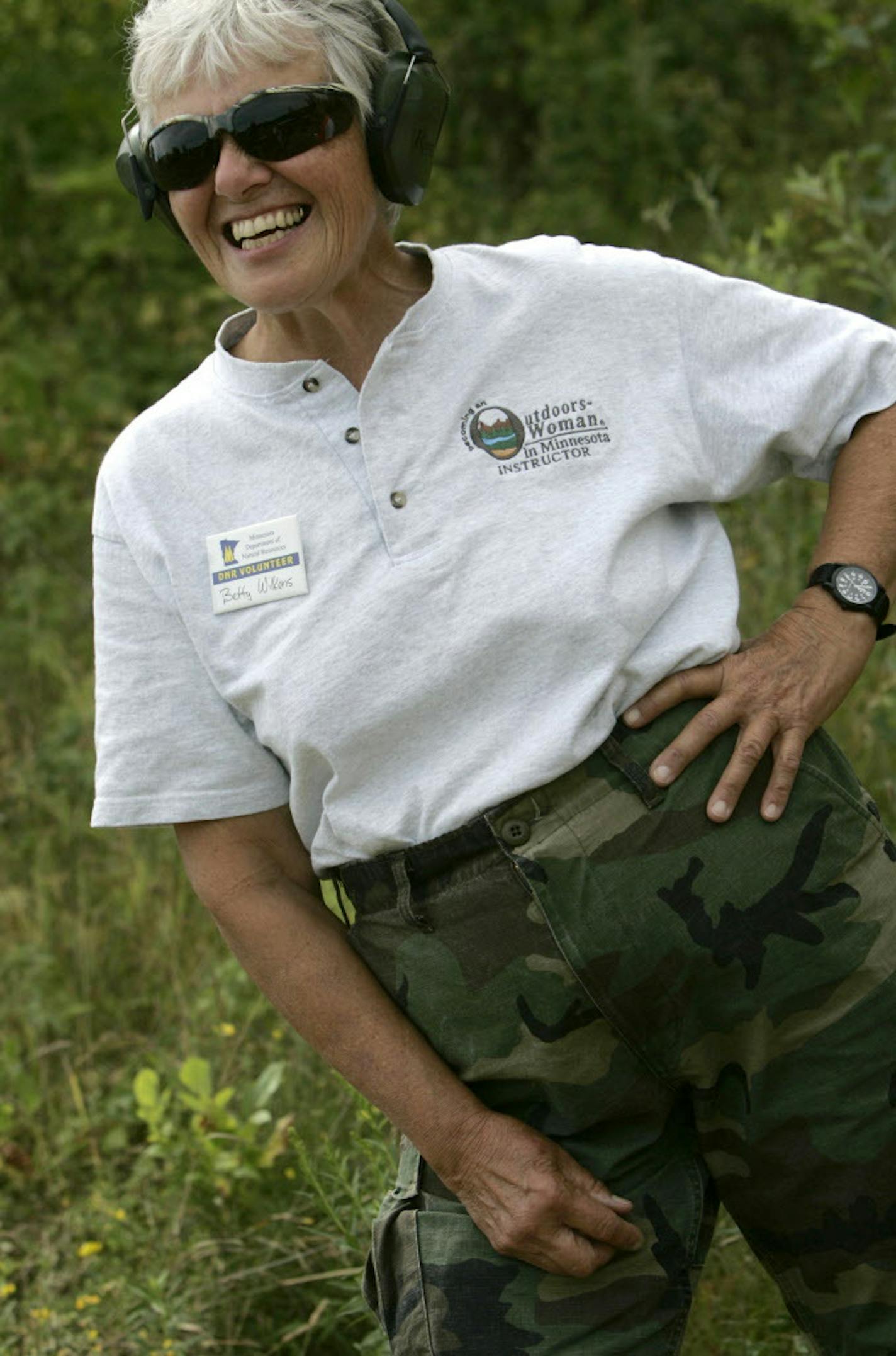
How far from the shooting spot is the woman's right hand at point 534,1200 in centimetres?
230

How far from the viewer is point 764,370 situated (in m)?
2.43

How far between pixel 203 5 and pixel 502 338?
0.59 m

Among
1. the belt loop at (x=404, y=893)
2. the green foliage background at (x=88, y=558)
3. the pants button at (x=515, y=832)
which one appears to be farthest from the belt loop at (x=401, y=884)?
the green foliage background at (x=88, y=558)

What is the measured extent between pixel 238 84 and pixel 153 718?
2.85 ft

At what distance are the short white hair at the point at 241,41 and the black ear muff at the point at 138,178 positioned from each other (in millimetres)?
51

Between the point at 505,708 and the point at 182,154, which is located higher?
the point at 182,154

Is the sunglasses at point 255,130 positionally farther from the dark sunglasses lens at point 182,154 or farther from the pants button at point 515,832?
the pants button at point 515,832

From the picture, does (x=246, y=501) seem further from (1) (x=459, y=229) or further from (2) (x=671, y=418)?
(1) (x=459, y=229)

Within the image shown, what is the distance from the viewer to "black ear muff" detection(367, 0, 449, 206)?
7.75ft

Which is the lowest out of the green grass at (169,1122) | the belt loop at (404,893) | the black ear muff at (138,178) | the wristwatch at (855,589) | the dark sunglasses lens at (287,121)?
the green grass at (169,1122)

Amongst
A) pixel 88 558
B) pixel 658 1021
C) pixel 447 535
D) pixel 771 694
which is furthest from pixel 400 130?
pixel 88 558

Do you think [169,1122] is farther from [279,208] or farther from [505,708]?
[279,208]

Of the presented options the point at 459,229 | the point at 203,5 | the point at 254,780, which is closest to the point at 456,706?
the point at 254,780

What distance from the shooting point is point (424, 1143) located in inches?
93.4
